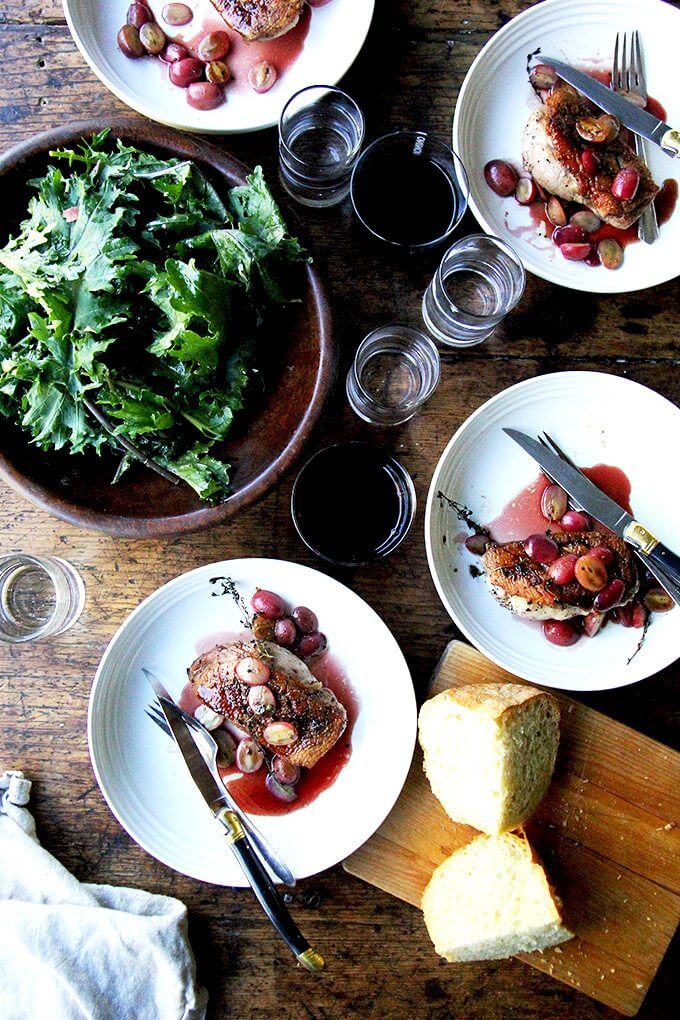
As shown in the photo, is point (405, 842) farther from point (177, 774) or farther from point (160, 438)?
point (160, 438)

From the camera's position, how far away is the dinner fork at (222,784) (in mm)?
1688

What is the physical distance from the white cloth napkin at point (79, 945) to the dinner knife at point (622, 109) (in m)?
1.96

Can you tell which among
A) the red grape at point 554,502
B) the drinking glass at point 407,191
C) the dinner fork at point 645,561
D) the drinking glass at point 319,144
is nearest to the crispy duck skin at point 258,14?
the drinking glass at point 319,144

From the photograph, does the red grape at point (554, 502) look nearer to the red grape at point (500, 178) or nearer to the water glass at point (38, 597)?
the red grape at point (500, 178)

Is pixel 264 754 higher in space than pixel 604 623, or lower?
lower

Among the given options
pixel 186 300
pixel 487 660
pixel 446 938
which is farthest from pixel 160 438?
pixel 446 938

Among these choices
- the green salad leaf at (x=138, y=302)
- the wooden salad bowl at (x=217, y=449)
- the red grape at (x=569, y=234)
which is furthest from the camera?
the red grape at (x=569, y=234)

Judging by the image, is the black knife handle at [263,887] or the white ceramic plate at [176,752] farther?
the white ceramic plate at [176,752]

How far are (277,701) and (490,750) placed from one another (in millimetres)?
444

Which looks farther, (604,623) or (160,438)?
(604,623)

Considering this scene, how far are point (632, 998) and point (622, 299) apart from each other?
1.54 metres

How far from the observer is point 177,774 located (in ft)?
5.71

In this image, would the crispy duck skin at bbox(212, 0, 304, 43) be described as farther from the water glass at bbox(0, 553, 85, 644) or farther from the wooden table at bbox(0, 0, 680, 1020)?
the water glass at bbox(0, 553, 85, 644)

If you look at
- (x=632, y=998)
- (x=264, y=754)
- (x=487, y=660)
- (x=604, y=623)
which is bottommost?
(x=632, y=998)
